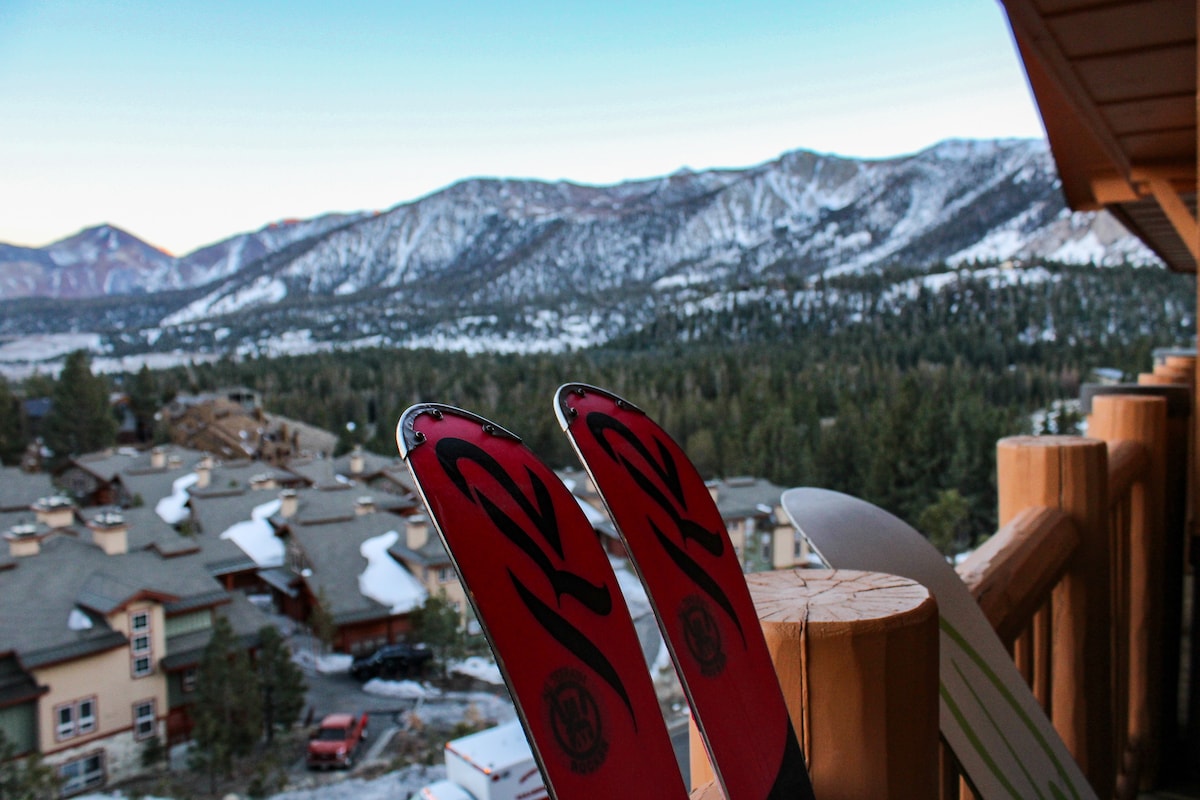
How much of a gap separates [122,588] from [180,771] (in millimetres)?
2771

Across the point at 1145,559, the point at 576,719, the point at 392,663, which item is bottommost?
the point at 392,663

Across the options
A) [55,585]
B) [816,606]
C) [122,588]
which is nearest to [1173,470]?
[816,606]

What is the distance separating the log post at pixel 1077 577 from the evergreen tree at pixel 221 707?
12467mm

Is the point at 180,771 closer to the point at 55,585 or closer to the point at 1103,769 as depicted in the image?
the point at 55,585

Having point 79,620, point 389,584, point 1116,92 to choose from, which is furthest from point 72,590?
point 1116,92

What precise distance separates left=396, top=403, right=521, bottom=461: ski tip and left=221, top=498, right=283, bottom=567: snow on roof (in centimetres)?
2029

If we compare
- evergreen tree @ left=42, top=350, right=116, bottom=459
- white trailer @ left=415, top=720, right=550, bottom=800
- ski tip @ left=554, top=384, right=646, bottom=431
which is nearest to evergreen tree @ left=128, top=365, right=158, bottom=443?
evergreen tree @ left=42, top=350, right=116, bottom=459

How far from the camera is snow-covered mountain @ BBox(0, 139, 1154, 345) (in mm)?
111812

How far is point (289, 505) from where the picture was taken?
67.3 feet

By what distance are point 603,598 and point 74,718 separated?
1480 centimetres

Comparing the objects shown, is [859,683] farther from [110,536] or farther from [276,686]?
[110,536]

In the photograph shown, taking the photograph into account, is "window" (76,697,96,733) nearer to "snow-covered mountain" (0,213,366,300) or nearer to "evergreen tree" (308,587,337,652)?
"evergreen tree" (308,587,337,652)

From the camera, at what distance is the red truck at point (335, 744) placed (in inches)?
472

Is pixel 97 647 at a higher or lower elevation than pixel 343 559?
higher
